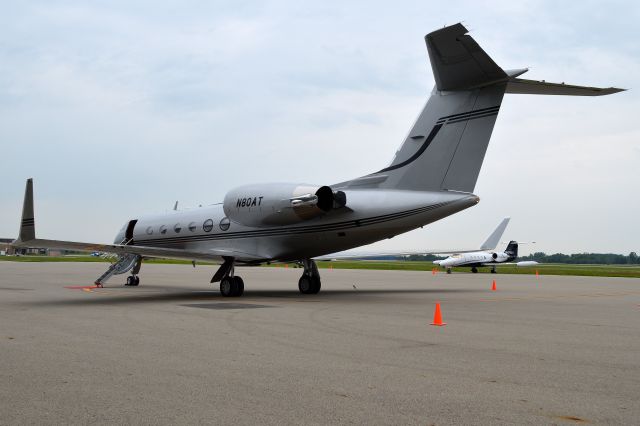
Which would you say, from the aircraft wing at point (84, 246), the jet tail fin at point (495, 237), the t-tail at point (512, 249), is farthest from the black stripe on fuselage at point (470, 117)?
the t-tail at point (512, 249)

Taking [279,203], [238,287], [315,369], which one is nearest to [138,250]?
[238,287]

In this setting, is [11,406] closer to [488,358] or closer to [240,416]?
[240,416]

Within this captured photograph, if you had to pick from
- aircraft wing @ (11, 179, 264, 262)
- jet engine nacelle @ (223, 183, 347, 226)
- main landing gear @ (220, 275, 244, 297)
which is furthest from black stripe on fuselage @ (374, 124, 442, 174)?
main landing gear @ (220, 275, 244, 297)

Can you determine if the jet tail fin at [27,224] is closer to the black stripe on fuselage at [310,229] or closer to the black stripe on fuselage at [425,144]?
the black stripe on fuselage at [310,229]

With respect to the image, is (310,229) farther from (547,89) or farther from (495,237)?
(495,237)

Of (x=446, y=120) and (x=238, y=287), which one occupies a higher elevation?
(x=446, y=120)

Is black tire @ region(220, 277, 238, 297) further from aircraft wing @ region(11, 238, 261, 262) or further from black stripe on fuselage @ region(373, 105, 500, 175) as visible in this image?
black stripe on fuselage @ region(373, 105, 500, 175)

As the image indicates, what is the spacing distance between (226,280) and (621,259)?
20310cm

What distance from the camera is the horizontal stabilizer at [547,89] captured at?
14.0 metres

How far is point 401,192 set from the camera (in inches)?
607

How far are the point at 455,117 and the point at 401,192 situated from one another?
236 cm

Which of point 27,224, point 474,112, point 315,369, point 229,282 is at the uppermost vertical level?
point 474,112

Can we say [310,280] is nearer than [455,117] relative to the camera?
No

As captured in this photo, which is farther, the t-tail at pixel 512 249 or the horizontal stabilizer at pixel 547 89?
the t-tail at pixel 512 249
